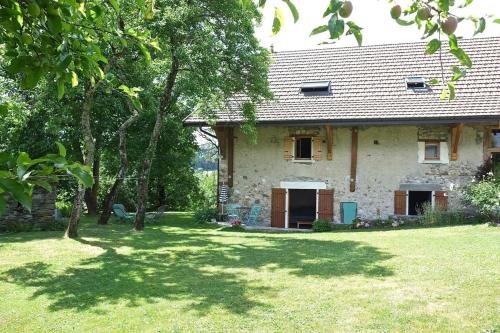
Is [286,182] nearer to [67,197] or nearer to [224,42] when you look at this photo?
[224,42]

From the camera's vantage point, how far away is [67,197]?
22.5 m

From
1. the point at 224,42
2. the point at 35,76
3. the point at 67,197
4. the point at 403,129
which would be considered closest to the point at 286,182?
the point at 403,129

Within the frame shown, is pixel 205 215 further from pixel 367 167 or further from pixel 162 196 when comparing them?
pixel 162 196

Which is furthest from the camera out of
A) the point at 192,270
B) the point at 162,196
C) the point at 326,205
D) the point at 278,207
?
the point at 162,196

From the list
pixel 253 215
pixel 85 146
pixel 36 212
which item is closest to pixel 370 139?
pixel 253 215

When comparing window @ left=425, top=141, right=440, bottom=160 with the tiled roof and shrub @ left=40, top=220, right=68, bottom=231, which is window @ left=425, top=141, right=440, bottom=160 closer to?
the tiled roof

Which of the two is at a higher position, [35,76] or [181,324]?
[35,76]

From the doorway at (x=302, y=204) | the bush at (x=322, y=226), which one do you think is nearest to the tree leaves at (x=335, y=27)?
the bush at (x=322, y=226)

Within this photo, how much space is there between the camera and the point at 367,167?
585 inches

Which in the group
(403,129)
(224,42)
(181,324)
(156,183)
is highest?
(224,42)

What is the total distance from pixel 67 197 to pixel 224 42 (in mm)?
14290

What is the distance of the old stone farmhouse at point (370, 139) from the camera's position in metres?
14.2

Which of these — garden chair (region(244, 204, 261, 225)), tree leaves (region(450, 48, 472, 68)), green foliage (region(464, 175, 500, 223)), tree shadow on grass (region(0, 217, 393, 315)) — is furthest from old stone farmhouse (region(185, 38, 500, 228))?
tree leaves (region(450, 48, 472, 68))

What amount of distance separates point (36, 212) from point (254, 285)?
8912 mm
